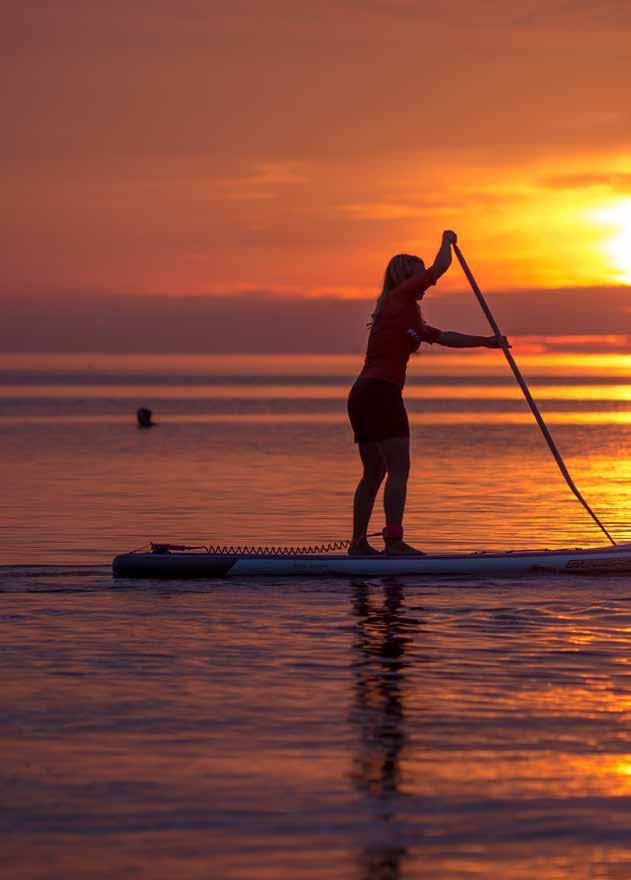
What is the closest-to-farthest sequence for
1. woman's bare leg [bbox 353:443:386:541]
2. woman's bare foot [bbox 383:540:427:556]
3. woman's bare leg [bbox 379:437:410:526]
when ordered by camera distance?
1. woman's bare leg [bbox 379:437:410:526]
2. woman's bare foot [bbox 383:540:427:556]
3. woman's bare leg [bbox 353:443:386:541]

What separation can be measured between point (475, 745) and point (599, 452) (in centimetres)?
3032

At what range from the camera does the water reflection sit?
16.2 feet

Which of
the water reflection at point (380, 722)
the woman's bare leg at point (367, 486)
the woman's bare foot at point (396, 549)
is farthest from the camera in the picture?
the woman's bare leg at point (367, 486)

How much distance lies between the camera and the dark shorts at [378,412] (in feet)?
38.8

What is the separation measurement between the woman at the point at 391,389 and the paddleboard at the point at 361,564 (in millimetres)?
272

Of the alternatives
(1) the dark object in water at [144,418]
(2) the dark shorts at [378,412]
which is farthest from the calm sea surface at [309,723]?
(1) the dark object in water at [144,418]

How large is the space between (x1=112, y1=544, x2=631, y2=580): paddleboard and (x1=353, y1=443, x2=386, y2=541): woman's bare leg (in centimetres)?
35

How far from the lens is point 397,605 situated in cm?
1022

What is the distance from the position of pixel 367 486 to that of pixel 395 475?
327mm

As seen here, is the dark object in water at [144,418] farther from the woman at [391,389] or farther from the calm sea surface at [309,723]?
the woman at [391,389]

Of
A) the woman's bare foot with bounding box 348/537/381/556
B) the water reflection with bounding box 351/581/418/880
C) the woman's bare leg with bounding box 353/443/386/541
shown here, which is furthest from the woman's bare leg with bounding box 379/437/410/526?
the water reflection with bounding box 351/581/418/880

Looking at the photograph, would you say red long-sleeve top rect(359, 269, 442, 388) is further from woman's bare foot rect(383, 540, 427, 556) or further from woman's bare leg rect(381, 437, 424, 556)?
woman's bare foot rect(383, 540, 427, 556)

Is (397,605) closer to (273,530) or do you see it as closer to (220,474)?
(273,530)

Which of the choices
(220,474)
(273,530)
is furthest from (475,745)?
(220,474)
